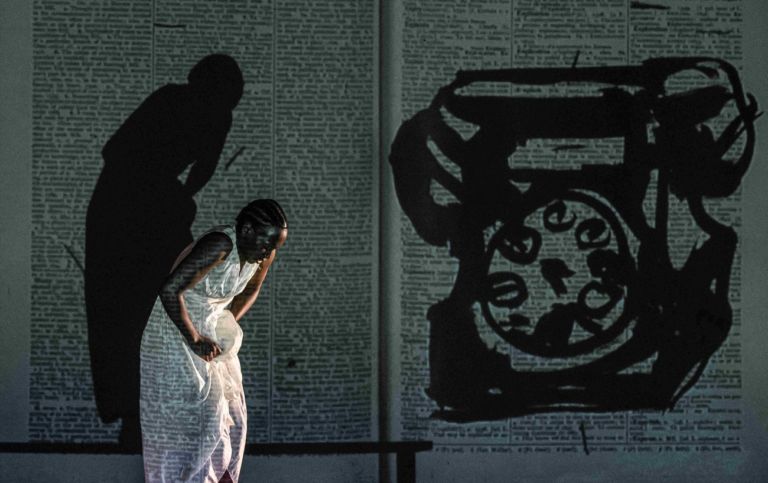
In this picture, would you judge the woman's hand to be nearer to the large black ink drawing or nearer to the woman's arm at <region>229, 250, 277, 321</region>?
the woman's arm at <region>229, 250, 277, 321</region>

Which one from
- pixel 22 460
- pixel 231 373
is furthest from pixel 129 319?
pixel 231 373

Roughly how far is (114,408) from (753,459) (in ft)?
8.90

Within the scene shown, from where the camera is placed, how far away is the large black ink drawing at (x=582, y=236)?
13.1 feet

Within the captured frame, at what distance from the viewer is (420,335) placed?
3980 millimetres

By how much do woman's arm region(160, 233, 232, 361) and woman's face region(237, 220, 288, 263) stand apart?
0.05m

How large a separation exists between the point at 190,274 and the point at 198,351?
25 cm

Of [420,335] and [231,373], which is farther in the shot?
[420,335]

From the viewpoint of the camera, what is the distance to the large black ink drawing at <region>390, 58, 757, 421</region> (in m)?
3.98

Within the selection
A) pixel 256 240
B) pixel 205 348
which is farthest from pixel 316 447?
pixel 256 240

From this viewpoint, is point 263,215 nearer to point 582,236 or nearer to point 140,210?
point 140,210

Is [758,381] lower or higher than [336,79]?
lower

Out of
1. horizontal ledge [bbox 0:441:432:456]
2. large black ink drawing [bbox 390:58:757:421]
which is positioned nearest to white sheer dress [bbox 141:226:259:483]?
horizontal ledge [bbox 0:441:432:456]

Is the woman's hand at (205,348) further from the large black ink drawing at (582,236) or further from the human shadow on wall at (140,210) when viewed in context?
the large black ink drawing at (582,236)

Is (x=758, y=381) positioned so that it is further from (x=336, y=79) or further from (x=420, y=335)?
(x=336, y=79)
